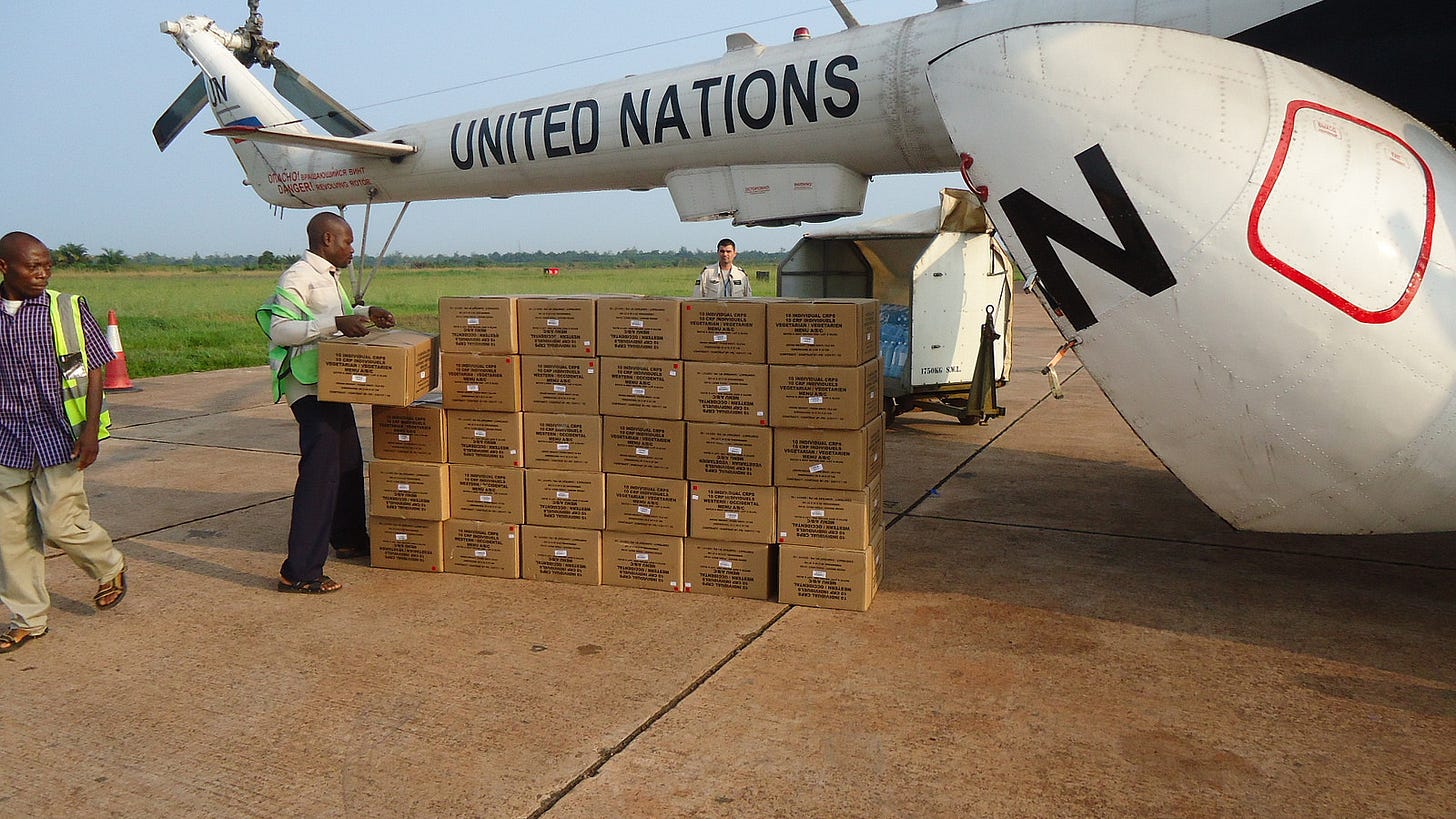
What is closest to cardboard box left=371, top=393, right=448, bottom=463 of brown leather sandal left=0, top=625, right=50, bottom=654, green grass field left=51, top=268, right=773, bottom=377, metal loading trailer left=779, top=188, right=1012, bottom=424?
green grass field left=51, top=268, right=773, bottom=377

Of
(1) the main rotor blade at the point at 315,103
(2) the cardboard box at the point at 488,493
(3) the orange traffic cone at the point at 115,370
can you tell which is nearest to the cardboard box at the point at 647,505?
(2) the cardboard box at the point at 488,493

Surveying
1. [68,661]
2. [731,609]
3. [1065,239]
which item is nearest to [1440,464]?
[1065,239]

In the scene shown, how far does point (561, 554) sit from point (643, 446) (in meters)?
0.80

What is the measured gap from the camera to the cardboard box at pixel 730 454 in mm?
4953

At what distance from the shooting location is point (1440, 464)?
431cm

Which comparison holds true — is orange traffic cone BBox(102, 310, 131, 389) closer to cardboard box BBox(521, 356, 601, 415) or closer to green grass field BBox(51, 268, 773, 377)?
green grass field BBox(51, 268, 773, 377)

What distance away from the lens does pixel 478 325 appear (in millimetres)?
5359

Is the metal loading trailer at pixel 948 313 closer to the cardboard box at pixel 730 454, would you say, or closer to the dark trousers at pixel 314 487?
the cardboard box at pixel 730 454

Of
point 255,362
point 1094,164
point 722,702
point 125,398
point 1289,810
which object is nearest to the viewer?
point 1289,810

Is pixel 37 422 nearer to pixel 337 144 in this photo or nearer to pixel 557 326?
pixel 557 326

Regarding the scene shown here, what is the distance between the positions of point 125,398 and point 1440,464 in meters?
14.2

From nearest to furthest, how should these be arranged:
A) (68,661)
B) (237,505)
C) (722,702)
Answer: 1. (722,702)
2. (68,661)
3. (237,505)

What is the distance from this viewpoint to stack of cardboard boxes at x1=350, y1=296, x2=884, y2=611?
4.86m

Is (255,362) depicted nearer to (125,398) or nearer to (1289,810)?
(125,398)
